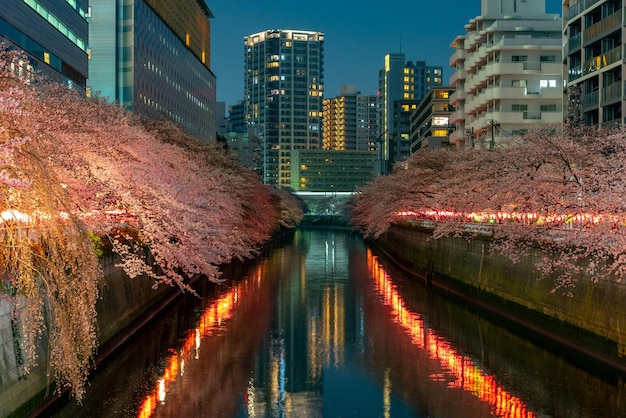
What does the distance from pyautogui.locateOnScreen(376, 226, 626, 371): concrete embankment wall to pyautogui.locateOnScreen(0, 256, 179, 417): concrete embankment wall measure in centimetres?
1667

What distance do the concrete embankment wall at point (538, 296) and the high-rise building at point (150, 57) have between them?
4486 centimetres

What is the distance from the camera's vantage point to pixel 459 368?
25.5m

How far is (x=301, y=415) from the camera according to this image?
20.0 metres

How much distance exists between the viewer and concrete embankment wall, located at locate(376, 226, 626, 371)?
2480cm

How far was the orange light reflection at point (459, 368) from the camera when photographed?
20.8 meters

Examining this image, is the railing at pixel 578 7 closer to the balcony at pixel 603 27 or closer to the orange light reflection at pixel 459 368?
the balcony at pixel 603 27

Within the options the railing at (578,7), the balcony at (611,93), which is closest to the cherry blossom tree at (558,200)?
the balcony at (611,93)

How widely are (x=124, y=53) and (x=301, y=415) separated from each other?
306ft

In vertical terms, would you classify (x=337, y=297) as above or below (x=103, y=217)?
below

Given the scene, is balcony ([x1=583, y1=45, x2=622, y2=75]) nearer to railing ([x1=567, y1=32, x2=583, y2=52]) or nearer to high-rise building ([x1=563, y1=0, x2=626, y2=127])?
high-rise building ([x1=563, y1=0, x2=626, y2=127])

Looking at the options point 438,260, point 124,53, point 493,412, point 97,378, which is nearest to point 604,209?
point 493,412

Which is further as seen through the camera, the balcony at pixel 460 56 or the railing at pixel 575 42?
the balcony at pixel 460 56

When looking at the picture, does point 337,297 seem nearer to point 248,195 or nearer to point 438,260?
point 438,260

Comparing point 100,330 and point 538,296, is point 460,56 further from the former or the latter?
point 100,330
